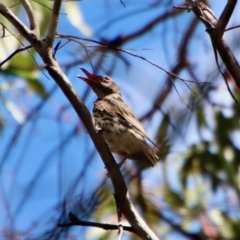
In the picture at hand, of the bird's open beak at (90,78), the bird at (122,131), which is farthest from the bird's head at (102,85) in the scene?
the bird at (122,131)

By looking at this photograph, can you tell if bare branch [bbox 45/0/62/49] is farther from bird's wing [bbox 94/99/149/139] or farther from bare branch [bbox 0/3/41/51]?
bird's wing [bbox 94/99/149/139]

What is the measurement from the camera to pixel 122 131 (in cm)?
451

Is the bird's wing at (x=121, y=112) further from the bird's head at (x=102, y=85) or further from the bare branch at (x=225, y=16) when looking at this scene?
the bare branch at (x=225, y=16)

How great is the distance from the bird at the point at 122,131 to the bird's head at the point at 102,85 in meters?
0.20

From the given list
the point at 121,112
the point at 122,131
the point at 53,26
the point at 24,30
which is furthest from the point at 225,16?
the point at 121,112

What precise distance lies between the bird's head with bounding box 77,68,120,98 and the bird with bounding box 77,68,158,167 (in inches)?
8.0

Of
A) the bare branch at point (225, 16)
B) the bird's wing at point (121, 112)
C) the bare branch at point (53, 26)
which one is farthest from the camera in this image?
the bird's wing at point (121, 112)

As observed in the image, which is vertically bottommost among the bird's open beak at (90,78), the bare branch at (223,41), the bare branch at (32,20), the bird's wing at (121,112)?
the bare branch at (223,41)

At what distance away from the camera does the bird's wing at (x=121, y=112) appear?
4.56 meters

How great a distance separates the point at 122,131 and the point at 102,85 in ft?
2.97

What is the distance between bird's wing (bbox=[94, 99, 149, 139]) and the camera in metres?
4.56

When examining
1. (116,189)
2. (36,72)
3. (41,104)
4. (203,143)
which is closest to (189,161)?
(203,143)

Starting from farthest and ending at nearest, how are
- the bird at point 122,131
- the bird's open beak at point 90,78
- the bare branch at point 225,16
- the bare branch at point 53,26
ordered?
the bird's open beak at point 90,78 → the bird at point 122,131 → the bare branch at point 53,26 → the bare branch at point 225,16

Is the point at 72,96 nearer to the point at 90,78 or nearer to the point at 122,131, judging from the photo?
the point at 122,131
